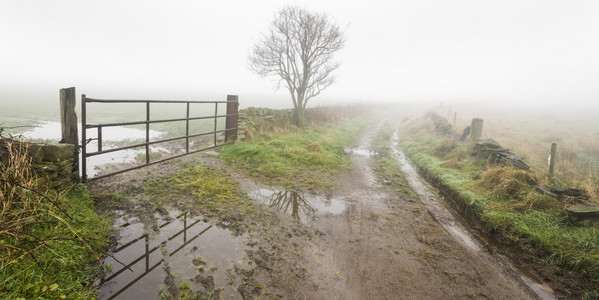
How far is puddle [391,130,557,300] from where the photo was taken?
3.56 meters

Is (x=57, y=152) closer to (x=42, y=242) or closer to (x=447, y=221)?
(x=42, y=242)

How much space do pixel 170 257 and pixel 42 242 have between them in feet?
4.12

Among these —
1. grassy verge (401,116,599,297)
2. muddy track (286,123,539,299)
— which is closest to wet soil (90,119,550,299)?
muddy track (286,123,539,299)

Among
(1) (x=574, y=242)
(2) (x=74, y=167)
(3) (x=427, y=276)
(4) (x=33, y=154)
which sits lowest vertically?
(3) (x=427, y=276)

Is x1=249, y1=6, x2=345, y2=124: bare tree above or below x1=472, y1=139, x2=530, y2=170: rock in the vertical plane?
above

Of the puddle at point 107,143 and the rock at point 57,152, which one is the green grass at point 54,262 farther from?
the puddle at point 107,143

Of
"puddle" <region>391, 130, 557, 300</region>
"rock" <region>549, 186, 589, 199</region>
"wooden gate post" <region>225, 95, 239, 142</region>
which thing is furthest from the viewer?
"wooden gate post" <region>225, 95, 239, 142</region>

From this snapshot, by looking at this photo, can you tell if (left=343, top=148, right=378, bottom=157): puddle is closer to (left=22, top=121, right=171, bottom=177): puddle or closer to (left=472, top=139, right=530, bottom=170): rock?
(left=472, top=139, right=530, bottom=170): rock

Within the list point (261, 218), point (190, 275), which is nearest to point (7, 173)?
point (190, 275)

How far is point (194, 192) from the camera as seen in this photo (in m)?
5.46

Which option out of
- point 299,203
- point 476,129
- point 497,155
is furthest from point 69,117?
point 476,129

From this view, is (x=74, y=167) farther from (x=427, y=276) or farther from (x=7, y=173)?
(x=427, y=276)

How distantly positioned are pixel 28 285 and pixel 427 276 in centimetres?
422

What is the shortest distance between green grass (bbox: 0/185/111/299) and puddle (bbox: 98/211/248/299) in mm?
224
